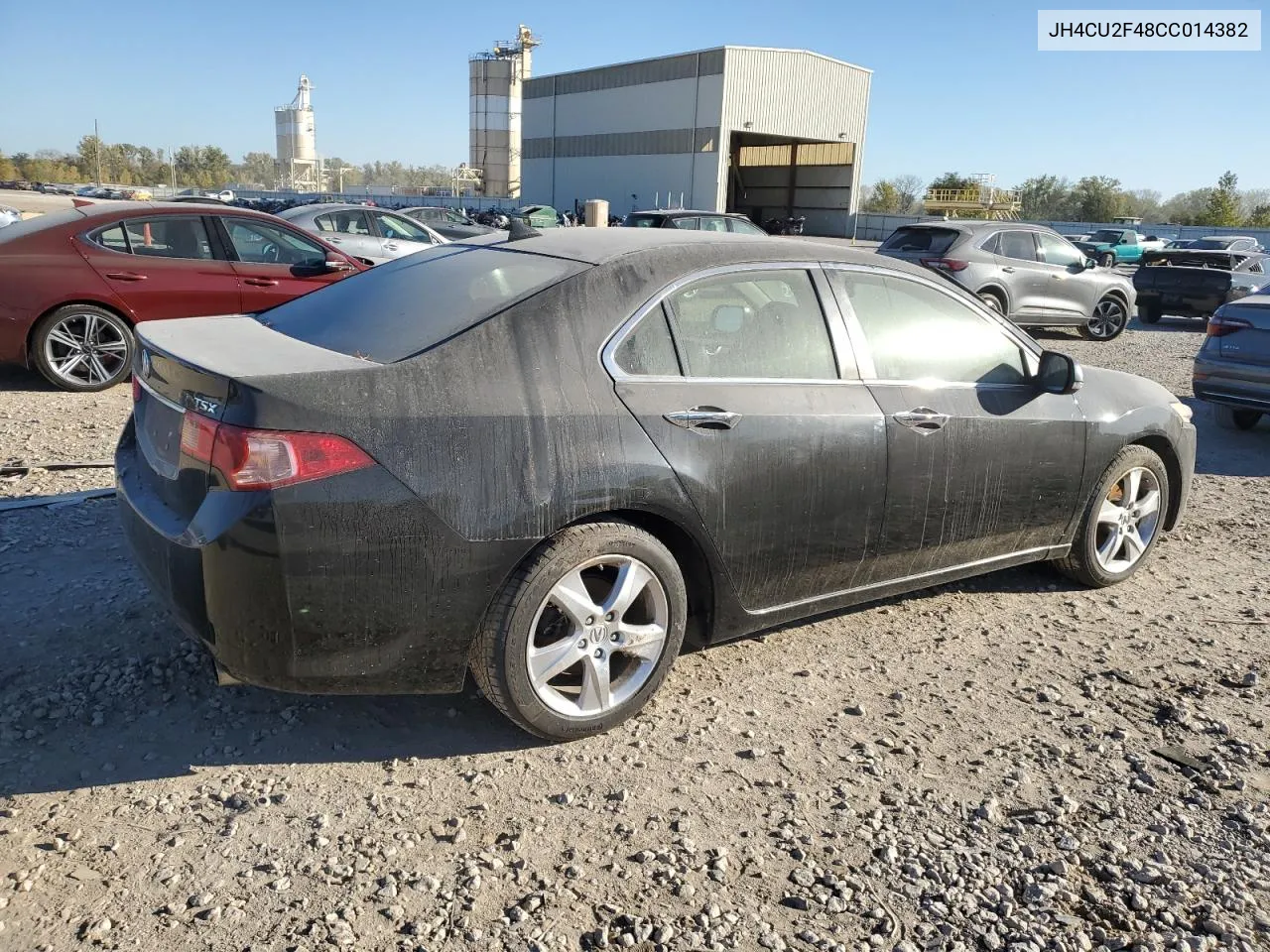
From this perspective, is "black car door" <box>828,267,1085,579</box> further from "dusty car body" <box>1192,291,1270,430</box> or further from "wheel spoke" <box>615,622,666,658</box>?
"dusty car body" <box>1192,291,1270,430</box>

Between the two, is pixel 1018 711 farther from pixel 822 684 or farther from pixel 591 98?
pixel 591 98

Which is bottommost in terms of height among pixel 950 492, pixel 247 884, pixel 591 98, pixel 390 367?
pixel 247 884

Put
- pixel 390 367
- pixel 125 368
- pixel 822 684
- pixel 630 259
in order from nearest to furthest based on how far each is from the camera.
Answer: pixel 390 367, pixel 630 259, pixel 822 684, pixel 125 368

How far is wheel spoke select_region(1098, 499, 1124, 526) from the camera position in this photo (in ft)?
15.7

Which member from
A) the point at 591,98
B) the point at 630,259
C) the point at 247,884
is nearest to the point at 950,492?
the point at 630,259

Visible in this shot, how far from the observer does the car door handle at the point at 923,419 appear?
12.7 feet

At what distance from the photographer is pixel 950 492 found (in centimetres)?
405

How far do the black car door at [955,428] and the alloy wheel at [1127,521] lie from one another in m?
0.43

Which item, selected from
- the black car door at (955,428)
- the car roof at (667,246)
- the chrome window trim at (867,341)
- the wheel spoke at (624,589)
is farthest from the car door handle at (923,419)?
the wheel spoke at (624,589)

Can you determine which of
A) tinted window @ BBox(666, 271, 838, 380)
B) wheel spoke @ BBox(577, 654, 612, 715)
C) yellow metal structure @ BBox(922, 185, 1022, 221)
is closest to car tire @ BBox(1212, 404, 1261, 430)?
tinted window @ BBox(666, 271, 838, 380)

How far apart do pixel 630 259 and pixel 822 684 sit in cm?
175

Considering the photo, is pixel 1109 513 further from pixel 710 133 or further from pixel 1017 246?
pixel 710 133

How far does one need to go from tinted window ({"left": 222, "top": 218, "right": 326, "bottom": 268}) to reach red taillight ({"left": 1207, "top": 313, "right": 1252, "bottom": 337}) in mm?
7879

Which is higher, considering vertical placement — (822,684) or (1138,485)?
(1138,485)
